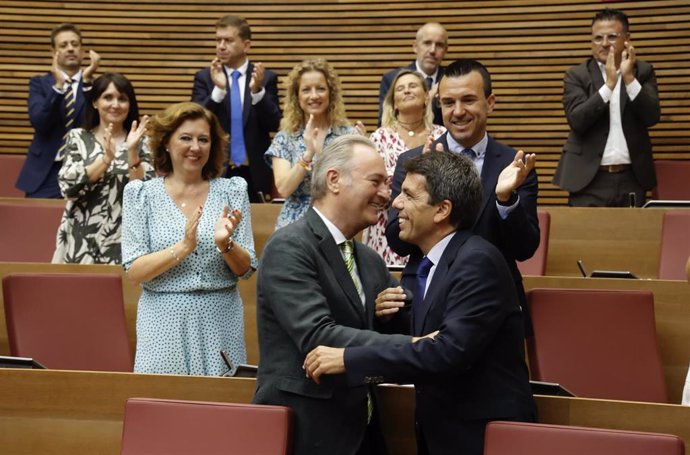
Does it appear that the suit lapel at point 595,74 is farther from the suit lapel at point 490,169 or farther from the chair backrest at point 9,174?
the chair backrest at point 9,174

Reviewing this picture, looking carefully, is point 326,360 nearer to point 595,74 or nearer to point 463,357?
point 463,357

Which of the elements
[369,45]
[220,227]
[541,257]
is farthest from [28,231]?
[369,45]

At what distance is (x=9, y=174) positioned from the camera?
6.15 metres

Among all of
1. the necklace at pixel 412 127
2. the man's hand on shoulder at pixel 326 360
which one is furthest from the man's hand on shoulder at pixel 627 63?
the man's hand on shoulder at pixel 326 360

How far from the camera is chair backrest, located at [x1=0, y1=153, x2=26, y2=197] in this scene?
608 centimetres

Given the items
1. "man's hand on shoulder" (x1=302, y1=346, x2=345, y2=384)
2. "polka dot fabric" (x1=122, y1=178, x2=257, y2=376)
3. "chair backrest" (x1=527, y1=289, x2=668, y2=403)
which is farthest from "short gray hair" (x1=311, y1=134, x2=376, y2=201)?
"chair backrest" (x1=527, y1=289, x2=668, y2=403)

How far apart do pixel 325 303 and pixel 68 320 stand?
155 centimetres

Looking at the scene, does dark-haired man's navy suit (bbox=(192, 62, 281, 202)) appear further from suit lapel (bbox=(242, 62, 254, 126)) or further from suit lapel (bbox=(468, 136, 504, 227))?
suit lapel (bbox=(468, 136, 504, 227))

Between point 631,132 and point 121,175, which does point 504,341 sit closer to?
point 121,175

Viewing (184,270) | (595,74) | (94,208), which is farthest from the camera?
(595,74)

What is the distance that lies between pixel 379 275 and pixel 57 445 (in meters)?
0.87

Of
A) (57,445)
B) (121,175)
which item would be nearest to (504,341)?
(57,445)

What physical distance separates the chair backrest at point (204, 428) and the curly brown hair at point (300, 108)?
84.5 inches

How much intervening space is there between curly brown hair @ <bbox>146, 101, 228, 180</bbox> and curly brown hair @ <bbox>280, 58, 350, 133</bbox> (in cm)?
106
